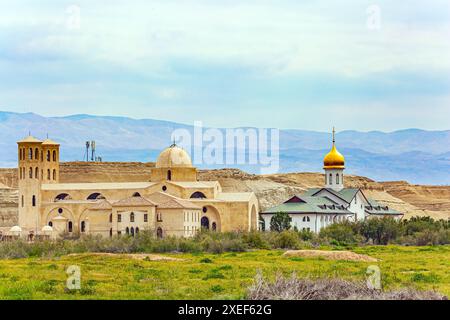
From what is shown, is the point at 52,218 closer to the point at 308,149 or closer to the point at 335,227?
the point at 335,227

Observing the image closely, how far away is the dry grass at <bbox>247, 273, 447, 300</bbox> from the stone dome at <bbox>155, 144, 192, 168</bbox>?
2430 inches

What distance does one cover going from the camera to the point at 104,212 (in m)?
75.2

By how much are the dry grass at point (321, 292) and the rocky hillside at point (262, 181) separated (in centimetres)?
8269

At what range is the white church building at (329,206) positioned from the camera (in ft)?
258

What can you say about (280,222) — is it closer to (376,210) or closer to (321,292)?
(376,210)

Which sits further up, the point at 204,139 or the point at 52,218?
the point at 204,139

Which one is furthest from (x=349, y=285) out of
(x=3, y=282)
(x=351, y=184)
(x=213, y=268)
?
(x=351, y=184)

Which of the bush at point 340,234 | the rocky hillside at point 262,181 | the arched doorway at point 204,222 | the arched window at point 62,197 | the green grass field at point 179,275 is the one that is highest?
the rocky hillside at point 262,181

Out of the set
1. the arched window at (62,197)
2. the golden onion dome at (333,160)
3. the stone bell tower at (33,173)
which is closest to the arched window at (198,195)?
the arched window at (62,197)

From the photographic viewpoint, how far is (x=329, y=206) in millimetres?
81750

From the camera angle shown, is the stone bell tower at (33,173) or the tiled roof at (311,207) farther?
the stone bell tower at (33,173)

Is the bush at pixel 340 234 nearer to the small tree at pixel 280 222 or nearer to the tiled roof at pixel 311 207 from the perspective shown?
the small tree at pixel 280 222

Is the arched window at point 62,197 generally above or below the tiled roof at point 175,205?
above

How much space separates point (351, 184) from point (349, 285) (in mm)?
107918
